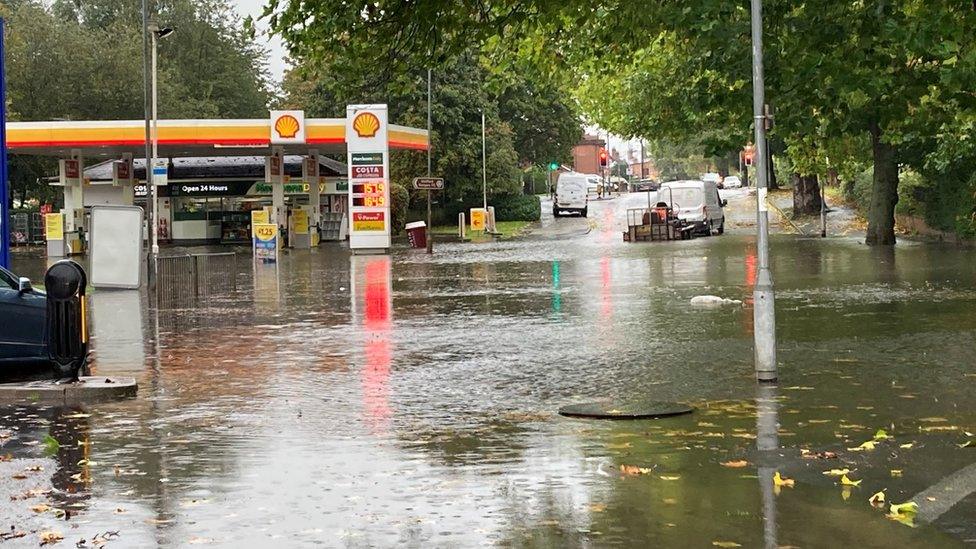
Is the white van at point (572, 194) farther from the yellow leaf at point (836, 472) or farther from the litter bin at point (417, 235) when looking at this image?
the yellow leaf at point (836, 472)

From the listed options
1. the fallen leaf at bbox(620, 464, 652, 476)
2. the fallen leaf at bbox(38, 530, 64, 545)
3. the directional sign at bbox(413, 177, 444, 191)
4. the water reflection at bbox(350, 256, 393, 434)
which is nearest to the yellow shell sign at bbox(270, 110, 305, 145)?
the directional sign at bbox(413, 177, 444, 191)

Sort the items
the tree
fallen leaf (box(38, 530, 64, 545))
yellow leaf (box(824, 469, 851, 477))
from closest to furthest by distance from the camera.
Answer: fallen leaf (box(38, 530, 64, 545)) < yellow leaf (box(824, 469, 851, 477)) < the tree

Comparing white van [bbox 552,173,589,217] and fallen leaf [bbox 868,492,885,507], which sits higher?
white van [bbox 552,173,589,217]

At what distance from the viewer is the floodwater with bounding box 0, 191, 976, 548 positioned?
7.24m

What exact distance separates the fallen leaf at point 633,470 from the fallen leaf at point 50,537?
3418 millimetres

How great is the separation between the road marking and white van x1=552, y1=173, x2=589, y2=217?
6627cm

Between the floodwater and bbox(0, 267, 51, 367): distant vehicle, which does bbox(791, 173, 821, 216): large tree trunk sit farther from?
bbox(0, 267, 51, 367): distant vehicle

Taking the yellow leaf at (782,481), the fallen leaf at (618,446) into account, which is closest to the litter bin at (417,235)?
the fallen leaf at (618,446)

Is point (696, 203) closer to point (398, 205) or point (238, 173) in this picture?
point (398, 205)

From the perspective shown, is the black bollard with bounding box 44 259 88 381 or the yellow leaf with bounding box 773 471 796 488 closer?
the yellow leaf with bounding box 773 471 796 488

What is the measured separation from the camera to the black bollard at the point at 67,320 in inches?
494

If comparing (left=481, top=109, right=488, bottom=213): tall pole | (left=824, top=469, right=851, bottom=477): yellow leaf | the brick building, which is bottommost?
(left=824, top=469, right=851, bottom=477): yellow leaf

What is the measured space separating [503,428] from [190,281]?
22949 millimetres

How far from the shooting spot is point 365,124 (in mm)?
49281
